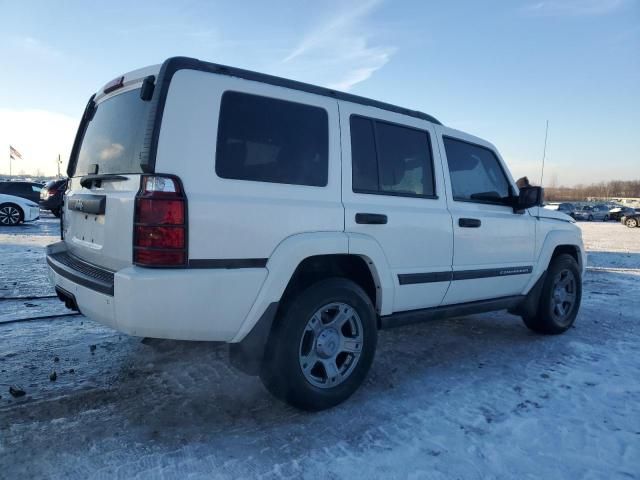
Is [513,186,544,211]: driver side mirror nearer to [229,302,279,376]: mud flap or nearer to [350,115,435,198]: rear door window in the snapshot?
[350,115,435,198]: rear door window

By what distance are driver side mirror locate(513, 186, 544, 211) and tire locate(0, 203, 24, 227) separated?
16084 millimetres

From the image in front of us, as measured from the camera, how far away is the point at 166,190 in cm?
236

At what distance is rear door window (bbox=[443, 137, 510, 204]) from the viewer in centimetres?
391

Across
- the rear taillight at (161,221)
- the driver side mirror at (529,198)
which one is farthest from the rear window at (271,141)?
the driver side mirror at (529,198)

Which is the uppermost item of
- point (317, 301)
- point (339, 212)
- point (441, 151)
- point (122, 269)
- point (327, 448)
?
point (441, 151)

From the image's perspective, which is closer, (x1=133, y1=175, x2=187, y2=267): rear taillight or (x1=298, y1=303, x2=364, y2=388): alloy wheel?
(x1=133, y1=175, x2=187, y2=267): rear taillight

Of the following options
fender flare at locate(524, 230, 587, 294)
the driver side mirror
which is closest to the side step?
fender flare at locate(524, 230, 587, 294)

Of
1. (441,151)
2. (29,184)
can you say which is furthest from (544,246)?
(29,184)

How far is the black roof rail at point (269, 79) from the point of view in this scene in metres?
2.52

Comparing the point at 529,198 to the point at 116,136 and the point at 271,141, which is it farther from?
the point at 116,136

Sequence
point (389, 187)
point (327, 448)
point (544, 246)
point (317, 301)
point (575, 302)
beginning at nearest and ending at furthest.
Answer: point (327, 448) < point (317, 301) < point (389, 187) < point (544, 246) < point (575, 302)

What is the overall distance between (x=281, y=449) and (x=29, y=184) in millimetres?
21596

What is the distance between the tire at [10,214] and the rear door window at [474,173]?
15.8m

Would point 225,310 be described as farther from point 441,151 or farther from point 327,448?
point 441,151
